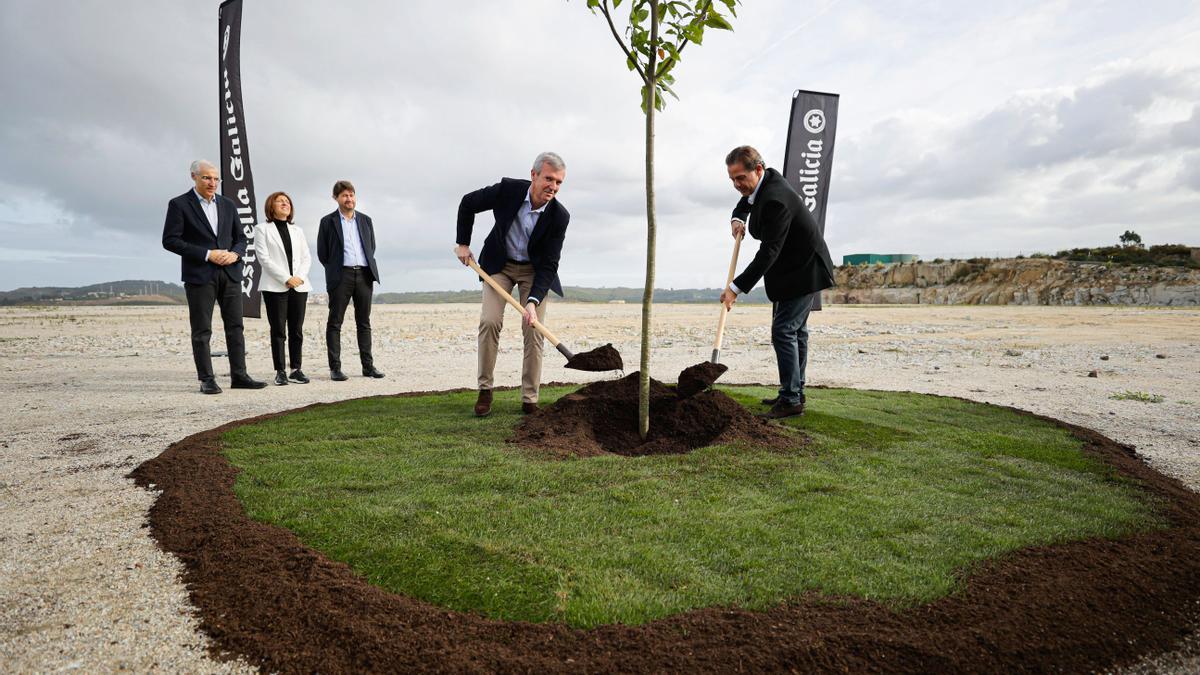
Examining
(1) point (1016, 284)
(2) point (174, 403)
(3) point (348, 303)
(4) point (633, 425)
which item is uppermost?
(1) point (1016, 284)

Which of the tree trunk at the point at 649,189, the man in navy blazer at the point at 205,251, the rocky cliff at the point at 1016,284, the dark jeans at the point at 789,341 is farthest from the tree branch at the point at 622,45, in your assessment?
the rocky cliff at the point at 1016,284

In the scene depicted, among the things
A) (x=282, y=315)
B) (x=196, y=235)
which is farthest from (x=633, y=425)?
(x=282, y=315)

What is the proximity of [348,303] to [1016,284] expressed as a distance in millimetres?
51441

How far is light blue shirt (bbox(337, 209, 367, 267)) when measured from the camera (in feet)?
27.1

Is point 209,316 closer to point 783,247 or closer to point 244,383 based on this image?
point 244,383

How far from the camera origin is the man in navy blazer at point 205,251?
6.80 m

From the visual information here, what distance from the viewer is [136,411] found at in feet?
20.2

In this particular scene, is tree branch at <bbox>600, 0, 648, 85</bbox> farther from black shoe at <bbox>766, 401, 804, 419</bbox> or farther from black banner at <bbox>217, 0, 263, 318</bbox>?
black banner at <bbox>217, 0, 263, 318</bbox>

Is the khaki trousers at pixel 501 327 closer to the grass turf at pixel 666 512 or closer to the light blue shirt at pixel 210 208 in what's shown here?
the grass turf at pixel 666 512

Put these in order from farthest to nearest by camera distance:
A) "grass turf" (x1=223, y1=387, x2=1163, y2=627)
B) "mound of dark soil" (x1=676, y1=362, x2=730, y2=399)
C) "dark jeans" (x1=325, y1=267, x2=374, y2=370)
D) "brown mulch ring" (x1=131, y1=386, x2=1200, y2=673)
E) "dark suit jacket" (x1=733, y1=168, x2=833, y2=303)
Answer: "dark jeans" (x1=325, y1=267, x2=374, y2=370) → "mound of dark soil" (x1=676, y1=362, x2=730, y2=399) → "dark suit jacket" (x1=733, y1=168, x2=833, y2=303) → "grass turf" (x1=223, y1=387, x2=1163, y2=627) → "brown mulch ring" (x1=131, y1=386, x2=1200, y2=673)

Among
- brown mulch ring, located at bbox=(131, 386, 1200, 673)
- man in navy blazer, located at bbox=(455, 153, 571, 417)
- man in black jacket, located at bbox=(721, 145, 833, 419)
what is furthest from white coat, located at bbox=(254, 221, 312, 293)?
brown mulch ring, located at bbox=(131, 386, 1200, 673)

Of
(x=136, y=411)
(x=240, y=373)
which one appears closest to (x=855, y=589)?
(x=136, y=411)

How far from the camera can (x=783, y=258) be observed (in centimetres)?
543

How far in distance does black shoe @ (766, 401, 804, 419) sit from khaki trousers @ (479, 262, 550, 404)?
2.10 m
